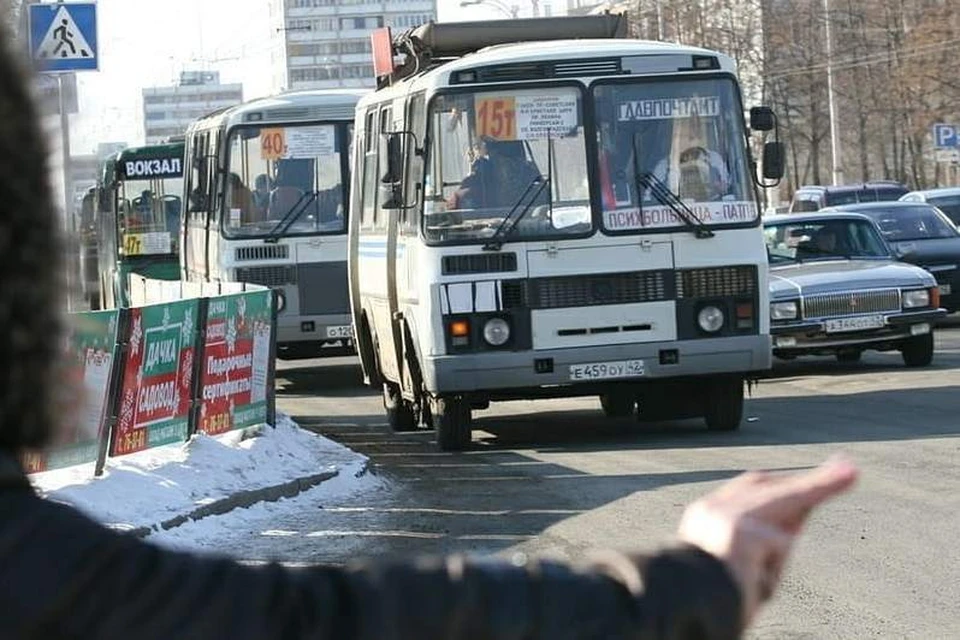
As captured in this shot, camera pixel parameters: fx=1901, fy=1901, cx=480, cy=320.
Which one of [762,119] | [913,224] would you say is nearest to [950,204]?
[913,224]

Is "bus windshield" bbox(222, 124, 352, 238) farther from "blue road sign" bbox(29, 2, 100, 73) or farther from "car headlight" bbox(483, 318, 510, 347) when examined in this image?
"car headlight" bbox(483, 318, 510, 347)

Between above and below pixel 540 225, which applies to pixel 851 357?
below

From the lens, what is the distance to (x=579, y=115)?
1435 cm

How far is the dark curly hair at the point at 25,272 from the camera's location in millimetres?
1369

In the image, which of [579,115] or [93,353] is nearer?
[93,353]

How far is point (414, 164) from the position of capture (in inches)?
575

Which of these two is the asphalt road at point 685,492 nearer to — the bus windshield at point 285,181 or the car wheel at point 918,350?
the car wheel at point 918,350

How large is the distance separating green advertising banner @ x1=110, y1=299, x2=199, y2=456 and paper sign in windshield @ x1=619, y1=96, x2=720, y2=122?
139 inches

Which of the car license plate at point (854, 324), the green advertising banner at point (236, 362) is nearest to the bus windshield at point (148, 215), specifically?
the car license plate at point (854, 324)

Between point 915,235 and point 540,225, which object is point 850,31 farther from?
point 540,225

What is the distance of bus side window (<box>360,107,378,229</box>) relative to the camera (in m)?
16.9

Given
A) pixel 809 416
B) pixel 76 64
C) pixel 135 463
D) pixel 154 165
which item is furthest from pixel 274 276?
pixel 154 165

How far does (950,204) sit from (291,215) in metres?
14.2

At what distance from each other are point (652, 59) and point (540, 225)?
1.56 m
